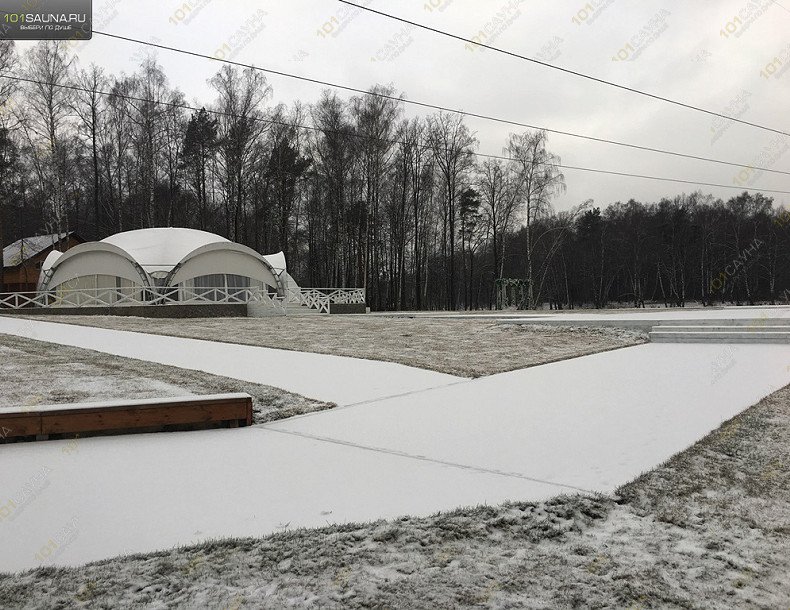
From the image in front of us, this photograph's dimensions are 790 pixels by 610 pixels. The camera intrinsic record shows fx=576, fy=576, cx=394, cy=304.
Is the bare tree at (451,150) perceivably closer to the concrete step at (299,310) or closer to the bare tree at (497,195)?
the bare tree at (497,195)

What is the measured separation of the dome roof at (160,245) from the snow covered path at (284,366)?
632 inches

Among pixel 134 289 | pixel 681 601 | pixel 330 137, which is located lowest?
pixel 681 601

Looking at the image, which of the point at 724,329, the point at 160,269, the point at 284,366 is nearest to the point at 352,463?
the point at 284,366

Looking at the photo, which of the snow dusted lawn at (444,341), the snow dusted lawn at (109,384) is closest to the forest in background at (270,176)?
the snow dusted lawn at (444,341)

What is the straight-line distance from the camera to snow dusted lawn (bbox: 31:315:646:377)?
32.1 feet

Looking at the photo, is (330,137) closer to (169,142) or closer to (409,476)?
(169,142)

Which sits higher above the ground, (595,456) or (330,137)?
(330,137)

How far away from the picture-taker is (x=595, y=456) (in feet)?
14.0

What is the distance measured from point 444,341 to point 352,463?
28.2 feet

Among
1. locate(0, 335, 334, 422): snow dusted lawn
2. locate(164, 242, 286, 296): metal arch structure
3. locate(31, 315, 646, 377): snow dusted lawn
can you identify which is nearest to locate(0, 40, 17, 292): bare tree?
locate(164, 242, 286, 296): metal arch structure

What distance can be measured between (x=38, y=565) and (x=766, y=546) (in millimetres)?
3409

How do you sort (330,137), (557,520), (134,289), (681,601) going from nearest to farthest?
(681,601) < (557,520) < (134,289) < (330,137)

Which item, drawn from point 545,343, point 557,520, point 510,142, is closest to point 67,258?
point 545,343

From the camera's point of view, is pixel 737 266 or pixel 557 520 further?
pixel 737 266
